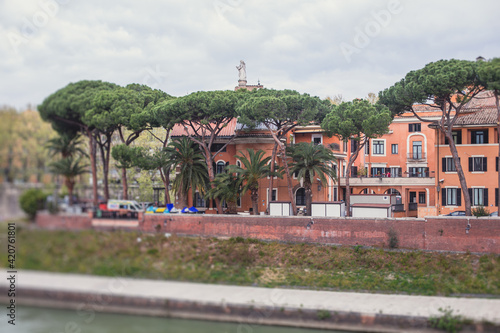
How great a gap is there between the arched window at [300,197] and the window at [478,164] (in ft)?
35.3

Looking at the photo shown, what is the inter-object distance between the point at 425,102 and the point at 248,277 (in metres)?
14.8

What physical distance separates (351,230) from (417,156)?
17743 millimetres

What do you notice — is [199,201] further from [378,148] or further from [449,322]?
[449,322]

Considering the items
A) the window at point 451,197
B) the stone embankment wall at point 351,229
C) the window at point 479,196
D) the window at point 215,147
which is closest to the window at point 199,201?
the window at point 215,147

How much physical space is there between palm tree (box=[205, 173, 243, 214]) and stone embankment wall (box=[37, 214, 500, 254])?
299 centimetres

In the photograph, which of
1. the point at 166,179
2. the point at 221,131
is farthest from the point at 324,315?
the point at 221,131

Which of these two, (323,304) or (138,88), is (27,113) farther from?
(138,88)

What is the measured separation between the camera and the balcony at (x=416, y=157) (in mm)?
42719

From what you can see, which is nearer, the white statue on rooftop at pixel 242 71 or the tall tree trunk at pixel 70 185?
the tall tree trunk at pixel 70 185

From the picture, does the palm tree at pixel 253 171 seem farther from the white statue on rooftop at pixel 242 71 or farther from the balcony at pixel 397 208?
the white statue on rooftop at pixel 242 71

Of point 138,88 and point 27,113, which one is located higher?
point 138,88

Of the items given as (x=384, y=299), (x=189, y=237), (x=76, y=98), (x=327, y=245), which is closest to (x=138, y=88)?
(x=189, y=237)

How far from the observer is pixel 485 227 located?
25.7 m

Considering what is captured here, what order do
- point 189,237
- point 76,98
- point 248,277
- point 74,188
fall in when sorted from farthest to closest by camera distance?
point 189,237 < point 248,277 < point 76,98 < point 74,188
